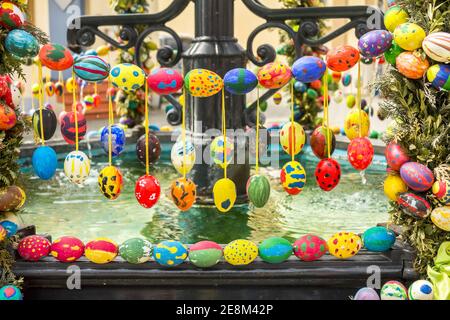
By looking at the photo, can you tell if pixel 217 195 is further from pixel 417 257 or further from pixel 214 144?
pixel 417 257

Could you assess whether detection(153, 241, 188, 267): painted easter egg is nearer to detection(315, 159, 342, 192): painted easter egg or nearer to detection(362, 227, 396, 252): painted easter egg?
detection(315, 159, 342, 192): painted easter egg

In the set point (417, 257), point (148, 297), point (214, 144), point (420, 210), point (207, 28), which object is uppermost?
point (207, 28)

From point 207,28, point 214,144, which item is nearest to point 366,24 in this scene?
point 207,28

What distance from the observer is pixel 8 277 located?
8.58 feet

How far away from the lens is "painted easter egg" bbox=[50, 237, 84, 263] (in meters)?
2.71

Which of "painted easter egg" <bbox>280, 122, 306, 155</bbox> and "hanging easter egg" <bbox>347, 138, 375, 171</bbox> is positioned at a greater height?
"painted easter egg" <bbox>280, 122, 306, 155</bbox>

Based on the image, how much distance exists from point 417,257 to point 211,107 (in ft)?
5.66

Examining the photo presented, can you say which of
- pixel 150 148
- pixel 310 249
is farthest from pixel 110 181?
pixel 310 249

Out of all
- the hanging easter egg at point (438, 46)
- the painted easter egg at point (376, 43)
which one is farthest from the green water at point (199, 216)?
the hanging easter egg at point (438, 46)

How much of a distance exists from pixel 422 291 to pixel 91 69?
5.22 ft

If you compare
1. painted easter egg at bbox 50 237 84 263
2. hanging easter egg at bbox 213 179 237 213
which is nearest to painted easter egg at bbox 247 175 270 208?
hanging easter egg at bbox 213 179 237 213

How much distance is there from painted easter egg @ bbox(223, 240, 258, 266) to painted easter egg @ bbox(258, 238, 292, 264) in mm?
39

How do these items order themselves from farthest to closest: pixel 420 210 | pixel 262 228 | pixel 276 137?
pixel 276 137, pixel 262 228, pixel 420 210

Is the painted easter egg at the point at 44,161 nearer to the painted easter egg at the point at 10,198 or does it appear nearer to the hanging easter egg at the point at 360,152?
the painted easter egg at the point at 10,198
